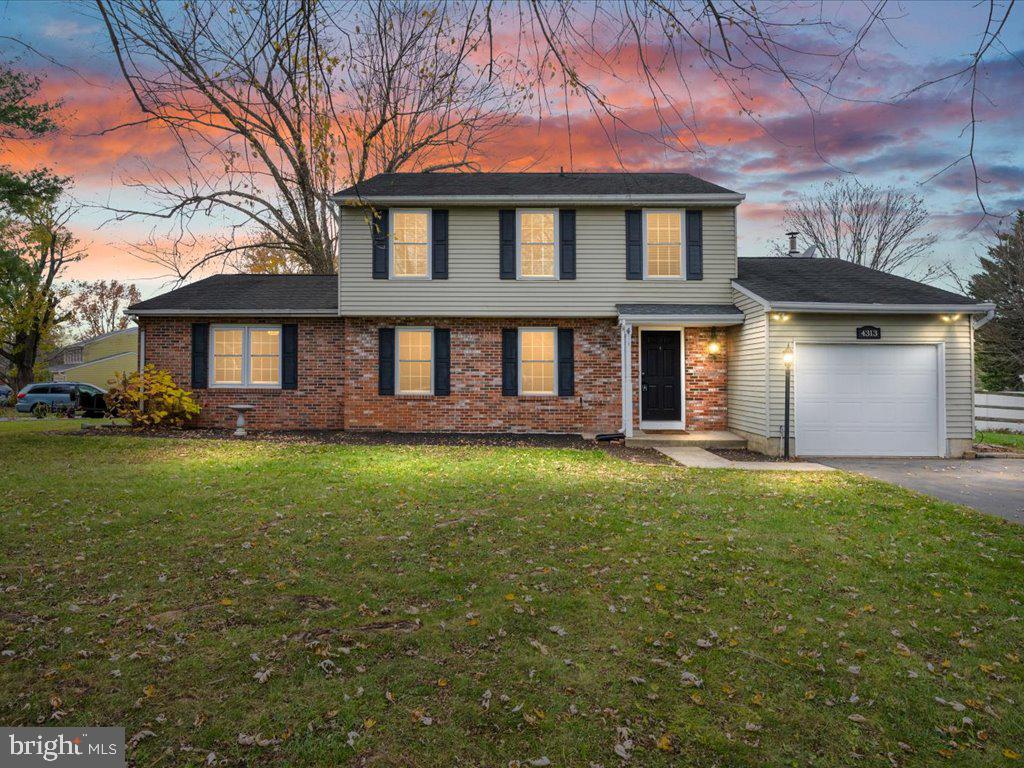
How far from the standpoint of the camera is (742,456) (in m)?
11.9

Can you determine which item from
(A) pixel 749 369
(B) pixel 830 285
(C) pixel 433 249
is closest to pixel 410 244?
(C) pixel 433 249

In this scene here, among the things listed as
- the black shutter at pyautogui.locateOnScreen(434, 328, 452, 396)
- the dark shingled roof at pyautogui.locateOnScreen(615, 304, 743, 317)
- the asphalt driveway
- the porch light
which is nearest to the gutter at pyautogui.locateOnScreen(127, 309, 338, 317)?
the black shutter at pyautogui.locateOnScreen(434, 328, 452, 396)

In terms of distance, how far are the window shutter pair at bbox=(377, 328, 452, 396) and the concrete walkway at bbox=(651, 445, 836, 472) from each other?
18.3 feet

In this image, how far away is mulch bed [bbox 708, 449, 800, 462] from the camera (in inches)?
452

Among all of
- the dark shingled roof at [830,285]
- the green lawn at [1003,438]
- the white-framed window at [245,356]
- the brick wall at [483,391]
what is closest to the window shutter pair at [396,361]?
the brick wall at [483,391]

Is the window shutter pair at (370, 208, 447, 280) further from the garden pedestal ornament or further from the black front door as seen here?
the black front door

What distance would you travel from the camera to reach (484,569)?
508 centimetres

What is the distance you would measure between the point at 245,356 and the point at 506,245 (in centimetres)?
757

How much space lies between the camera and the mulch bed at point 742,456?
11484 mm

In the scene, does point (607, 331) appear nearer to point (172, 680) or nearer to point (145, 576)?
point (145, 576)

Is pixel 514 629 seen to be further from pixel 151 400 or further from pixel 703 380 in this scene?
pixel 151 400

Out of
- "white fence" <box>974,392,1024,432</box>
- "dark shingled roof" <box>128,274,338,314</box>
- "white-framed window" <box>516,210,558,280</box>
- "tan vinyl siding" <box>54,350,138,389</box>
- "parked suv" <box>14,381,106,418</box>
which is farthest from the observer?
"tan vinyl siding" <box>54,350,138,389</box>

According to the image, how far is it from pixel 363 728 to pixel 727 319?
12.3m

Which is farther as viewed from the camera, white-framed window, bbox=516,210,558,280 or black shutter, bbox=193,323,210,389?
black shutter, bbox=193,323,210,389
